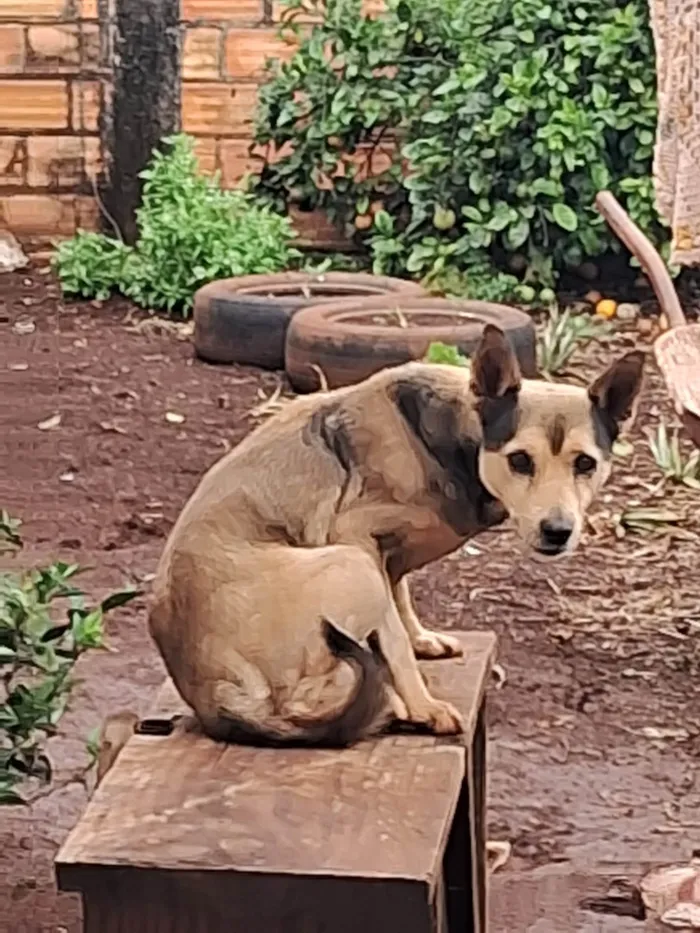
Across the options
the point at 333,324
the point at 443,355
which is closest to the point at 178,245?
the point at 333,324

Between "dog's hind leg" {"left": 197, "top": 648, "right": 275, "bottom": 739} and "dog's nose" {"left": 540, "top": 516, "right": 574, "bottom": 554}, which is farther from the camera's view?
"dog's hind leg" {"left": 197, "top": 648, "right": 275, "bottom": 739}

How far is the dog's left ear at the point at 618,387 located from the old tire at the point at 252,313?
16.7 ft

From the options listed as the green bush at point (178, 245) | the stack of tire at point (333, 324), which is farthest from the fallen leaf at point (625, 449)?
the green bush at point (178, 245)

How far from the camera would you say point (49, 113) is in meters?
9.16

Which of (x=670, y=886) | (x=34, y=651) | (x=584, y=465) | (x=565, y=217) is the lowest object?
(x=670, y=886)

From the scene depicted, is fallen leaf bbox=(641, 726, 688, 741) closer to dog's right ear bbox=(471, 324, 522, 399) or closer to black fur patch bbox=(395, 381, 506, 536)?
black fur patch bbox=(395, 381, 506, 536)

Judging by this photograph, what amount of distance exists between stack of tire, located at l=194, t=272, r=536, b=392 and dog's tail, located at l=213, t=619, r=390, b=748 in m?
4.01

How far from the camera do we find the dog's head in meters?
2.22

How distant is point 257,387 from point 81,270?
1.65m

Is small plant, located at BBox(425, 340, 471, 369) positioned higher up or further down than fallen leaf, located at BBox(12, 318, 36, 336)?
higher up

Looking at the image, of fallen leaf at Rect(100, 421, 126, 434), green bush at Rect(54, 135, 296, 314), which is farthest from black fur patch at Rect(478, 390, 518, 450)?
green bush at Rect(54, 135, 296, 314)

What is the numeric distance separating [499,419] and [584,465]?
11cm

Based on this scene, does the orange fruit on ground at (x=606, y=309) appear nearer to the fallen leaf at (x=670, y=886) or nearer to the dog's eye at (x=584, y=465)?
the fallen leaf at (x=670, y=886)

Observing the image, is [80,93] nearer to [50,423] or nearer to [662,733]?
[50,423]
